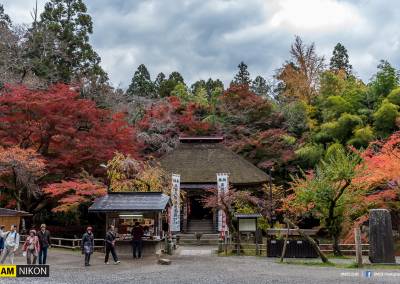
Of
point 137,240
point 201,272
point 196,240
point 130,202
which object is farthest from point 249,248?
point 201,272

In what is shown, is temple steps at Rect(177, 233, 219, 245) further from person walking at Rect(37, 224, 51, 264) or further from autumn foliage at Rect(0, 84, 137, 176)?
person walking at Rect(37, 224, 51, 264)

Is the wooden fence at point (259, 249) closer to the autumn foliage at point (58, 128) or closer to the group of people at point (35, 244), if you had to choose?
the group of people at point (35, 244)

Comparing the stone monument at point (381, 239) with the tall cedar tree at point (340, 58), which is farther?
the tall cedar tree at point (340, 58)

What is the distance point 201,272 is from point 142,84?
4278 cm

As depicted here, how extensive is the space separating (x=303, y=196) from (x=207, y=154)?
15123mm

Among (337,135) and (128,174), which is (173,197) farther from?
(337,135)

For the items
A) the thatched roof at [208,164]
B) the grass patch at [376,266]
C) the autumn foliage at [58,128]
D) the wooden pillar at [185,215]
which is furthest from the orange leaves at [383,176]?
the autumn foliage at [58,128]

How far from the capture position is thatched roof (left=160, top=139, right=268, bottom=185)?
29828 millimetres

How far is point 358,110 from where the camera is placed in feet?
101

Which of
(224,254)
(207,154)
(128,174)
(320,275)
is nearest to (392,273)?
(320,275)

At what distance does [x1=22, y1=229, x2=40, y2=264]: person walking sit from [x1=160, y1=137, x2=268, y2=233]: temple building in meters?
14.4

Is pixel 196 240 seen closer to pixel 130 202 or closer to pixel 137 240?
pixel 130 202

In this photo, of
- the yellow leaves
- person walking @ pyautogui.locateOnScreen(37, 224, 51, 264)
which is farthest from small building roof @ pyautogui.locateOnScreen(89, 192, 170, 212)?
the yellow leaves

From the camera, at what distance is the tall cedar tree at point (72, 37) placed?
35875 mm
